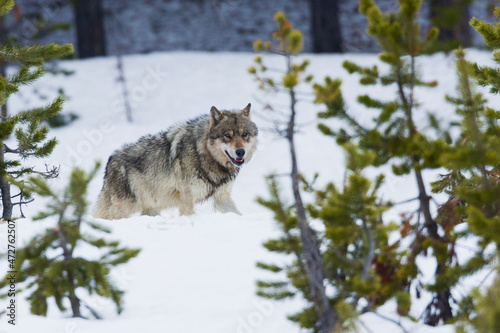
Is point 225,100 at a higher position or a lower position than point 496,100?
higher

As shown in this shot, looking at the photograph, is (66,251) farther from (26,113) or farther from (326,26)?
(326,26)

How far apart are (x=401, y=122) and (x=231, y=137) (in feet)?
11.9

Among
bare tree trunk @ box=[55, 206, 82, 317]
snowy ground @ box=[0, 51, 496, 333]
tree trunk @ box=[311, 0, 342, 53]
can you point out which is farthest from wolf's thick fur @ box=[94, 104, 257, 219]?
tree trunk @ box=[311, 0, 342, 53]

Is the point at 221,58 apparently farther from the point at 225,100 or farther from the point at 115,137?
the point at 115,137

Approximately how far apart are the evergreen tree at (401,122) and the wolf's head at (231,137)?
315 centimetres

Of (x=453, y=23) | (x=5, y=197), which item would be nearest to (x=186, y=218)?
(x=5, y=197)

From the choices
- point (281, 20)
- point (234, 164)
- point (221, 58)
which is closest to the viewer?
point (281, 20)

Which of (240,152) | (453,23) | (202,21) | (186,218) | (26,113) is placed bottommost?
(186,218)

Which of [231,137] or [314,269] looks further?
[231,137]

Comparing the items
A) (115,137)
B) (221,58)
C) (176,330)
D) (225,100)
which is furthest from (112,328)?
(221,58)

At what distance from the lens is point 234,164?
7160 mm

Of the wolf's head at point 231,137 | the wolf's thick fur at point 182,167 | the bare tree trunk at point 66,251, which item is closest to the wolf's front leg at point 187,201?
the wolf's thick fur at point 182,167

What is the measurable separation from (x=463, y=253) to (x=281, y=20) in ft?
8.46

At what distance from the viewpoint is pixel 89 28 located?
19.5 m
